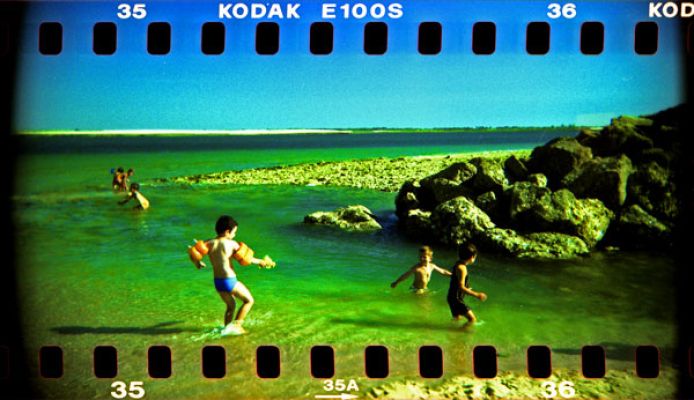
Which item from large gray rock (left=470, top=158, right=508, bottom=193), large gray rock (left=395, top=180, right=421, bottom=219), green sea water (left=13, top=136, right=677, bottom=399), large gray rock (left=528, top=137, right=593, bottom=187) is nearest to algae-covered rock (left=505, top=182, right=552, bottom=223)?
A: large gray rock (left=470, top=158, right=508, bottom=193)

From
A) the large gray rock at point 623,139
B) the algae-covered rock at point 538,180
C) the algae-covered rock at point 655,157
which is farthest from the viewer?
the large gray rock at point 623,139

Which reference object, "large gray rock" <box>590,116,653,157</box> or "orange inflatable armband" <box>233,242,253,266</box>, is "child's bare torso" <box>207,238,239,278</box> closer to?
"orange inflatable armband" <box>233,242,253,266</box>

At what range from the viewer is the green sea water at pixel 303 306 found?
22.8 feet

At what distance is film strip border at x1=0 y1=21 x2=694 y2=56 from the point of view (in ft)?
19.8

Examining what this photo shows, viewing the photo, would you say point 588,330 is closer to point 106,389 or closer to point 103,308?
point 106,389

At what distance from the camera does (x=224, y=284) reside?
686cm

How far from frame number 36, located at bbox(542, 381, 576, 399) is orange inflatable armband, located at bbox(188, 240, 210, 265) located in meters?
4.42

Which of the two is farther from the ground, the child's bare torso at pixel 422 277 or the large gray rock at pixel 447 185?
the large gray rock at pixel 447 185

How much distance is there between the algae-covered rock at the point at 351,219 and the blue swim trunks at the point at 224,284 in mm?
6228

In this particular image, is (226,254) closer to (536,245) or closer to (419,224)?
(419,224)

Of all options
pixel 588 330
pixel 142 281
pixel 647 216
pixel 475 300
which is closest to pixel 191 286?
pixel 142 281

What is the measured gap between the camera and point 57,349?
6.13 metres

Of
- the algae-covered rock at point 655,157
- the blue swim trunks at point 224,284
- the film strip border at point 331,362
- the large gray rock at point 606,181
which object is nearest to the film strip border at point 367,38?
the blue swim trunks at point 224,284

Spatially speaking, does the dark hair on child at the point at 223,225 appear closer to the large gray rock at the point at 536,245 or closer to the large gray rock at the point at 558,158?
the large gray rock at the point at 536,245
